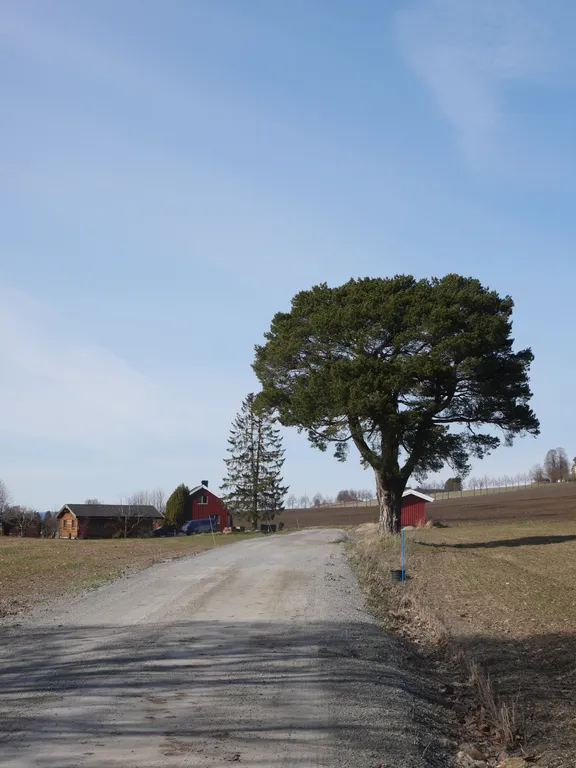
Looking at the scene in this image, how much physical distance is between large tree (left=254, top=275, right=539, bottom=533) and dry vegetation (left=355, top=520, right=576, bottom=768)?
808 cm

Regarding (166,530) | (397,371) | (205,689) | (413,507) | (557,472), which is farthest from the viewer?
(557,472)

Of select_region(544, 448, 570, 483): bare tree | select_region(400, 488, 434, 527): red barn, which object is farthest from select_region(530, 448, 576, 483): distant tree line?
select_region(400, 488, 434, 527): red barn

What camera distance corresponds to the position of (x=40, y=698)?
7887mm

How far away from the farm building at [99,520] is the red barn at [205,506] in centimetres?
551

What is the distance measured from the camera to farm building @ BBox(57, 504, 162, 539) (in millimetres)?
78938

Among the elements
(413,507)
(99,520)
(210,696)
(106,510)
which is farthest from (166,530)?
(210,696)

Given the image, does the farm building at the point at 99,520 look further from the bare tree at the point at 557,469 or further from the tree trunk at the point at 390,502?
the bare tree at the point at 557,469

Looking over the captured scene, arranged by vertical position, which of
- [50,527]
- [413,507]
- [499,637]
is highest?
[413,507]

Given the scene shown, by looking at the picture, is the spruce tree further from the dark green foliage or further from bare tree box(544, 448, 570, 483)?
bare tree box(544, 448, 570, 483)

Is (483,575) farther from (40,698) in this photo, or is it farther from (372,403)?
(40,698)

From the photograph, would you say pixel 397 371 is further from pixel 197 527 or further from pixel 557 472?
pixel 557 472

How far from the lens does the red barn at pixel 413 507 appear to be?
73.6m

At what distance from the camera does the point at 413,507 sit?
7450 centimetres

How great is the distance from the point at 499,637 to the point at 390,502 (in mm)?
23861
